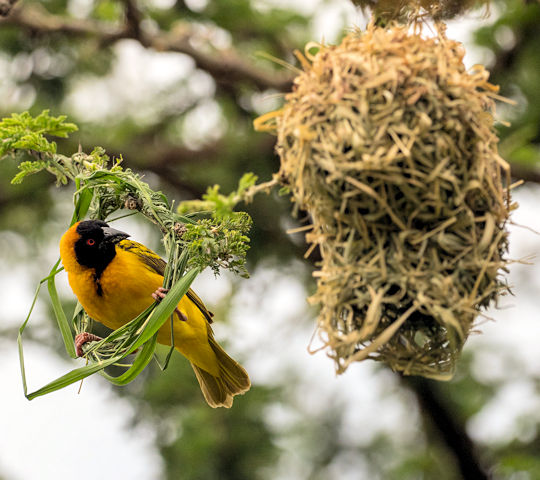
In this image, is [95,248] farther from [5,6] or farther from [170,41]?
[170,41]

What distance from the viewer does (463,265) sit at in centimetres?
153

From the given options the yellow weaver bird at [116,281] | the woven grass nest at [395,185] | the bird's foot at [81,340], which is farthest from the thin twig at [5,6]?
the woven grass nest at [395,185]

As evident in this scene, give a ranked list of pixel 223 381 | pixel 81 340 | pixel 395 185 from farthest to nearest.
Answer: pixel 223 381 < pixel 81 340 < pixel 395 185

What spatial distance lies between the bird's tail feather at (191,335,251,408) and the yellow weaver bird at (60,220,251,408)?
25 mm

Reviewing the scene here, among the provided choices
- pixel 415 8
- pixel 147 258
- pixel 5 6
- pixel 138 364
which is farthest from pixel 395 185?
pixel 5 6

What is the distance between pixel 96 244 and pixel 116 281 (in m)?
0.12

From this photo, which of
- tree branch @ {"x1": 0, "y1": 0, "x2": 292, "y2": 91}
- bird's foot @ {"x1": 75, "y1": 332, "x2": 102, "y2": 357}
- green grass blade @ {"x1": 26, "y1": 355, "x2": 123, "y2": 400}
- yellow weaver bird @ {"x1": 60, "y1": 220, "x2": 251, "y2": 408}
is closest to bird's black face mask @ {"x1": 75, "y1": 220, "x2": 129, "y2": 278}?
yellow weaver bird @ {"x1": 60, "y1": 220, "x2": 251, "y2": 408}

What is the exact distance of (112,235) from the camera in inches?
77.4

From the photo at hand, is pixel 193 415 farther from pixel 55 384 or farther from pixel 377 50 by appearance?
pixel 377 50

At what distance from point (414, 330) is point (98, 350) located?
0.83 meters

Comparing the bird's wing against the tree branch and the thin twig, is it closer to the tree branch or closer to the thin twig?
the thin twig

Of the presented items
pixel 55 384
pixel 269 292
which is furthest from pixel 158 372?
pixel 55 384

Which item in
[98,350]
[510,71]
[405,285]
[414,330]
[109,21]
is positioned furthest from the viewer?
[109,21]

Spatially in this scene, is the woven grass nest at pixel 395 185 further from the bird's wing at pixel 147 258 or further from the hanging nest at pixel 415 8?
the bird's wing at pixel 147 258
